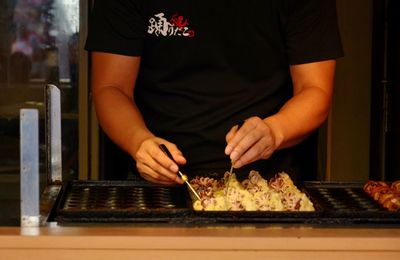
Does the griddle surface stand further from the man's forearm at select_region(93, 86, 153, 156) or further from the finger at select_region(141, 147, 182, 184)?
the man's forearm at select_region(93, 86, 153, 156)

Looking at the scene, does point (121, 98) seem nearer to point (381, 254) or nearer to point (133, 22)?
point (133, 22)

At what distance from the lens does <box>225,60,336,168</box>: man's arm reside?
5.75 ft

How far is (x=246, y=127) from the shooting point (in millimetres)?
1767

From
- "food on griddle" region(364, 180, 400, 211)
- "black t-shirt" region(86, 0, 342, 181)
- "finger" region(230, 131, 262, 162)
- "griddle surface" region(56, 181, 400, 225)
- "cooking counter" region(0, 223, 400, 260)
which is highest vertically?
"black t-shirt" region(86, 0, 342, 181)

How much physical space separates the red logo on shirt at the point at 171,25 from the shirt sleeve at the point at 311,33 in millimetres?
305

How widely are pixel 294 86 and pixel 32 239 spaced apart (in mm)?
1085

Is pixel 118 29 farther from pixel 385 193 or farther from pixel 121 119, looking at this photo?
pixel 385 193

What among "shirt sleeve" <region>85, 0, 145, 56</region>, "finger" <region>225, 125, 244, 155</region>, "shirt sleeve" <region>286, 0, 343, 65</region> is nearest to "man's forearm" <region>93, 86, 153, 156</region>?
"shirt sleeve" <region>85, 0, 145, 56</region>

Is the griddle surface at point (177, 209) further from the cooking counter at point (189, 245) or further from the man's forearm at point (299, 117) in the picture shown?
the man's forearm at point (299, 117)

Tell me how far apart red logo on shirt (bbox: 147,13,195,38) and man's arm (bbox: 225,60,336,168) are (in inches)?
13.6

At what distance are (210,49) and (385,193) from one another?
29.9 inches

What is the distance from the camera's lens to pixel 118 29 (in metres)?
2.21

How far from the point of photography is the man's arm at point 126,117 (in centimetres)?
173

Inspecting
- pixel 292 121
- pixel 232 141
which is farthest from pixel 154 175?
pixel 292 121
